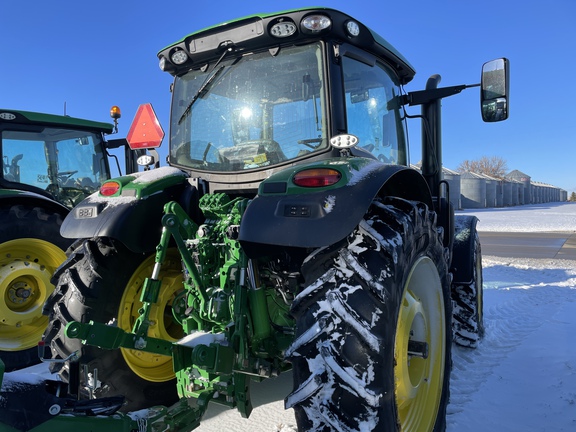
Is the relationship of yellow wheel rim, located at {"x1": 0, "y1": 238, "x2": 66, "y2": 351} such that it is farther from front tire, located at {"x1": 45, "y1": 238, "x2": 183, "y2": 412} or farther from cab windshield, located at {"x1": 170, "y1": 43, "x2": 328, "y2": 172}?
cab windshield, located at {"x1": 170, "y1": 43, "x2": 328, "y2": 172}

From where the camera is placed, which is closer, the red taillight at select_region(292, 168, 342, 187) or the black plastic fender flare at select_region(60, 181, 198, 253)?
the red taillight at select_region(292, 168, 342, 187)

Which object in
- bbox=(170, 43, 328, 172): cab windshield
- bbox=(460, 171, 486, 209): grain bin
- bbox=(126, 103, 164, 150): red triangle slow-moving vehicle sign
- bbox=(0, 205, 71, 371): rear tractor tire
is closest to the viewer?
bbox=(170, 43, 328, 172): cab windshield

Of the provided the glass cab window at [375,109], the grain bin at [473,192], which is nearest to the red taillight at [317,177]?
the glass cab window at [375,109]

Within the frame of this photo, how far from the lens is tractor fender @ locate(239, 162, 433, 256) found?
1737 mm

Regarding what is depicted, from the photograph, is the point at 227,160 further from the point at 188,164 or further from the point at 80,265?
the point at 80,265

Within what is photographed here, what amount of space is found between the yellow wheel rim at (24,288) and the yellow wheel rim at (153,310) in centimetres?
231

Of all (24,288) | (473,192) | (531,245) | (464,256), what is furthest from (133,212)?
Answer: (473,192)

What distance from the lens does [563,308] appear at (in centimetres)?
543

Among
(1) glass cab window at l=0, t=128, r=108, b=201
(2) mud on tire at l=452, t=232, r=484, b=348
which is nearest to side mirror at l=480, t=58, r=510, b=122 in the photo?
(2) mud on tire at l=452, t=232, r=484, b=348

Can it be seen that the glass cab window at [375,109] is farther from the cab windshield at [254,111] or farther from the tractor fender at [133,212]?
the tractor fender at [133,212]

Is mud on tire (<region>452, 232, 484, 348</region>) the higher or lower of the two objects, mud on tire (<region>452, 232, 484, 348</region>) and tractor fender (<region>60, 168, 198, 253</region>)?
the lower

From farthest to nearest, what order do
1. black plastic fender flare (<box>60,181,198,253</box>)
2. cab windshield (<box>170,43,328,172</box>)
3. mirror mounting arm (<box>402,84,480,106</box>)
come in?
mirror mounting arm (<box>402,84,480,106</box>)
cab windshield (<box>170,43,328,172</box>)
black plastic fender flare (<box>60,181,198,253</box>)

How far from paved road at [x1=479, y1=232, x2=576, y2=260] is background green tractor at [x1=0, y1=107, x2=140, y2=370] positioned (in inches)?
387

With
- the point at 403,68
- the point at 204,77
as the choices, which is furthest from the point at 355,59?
the point at 204,77
